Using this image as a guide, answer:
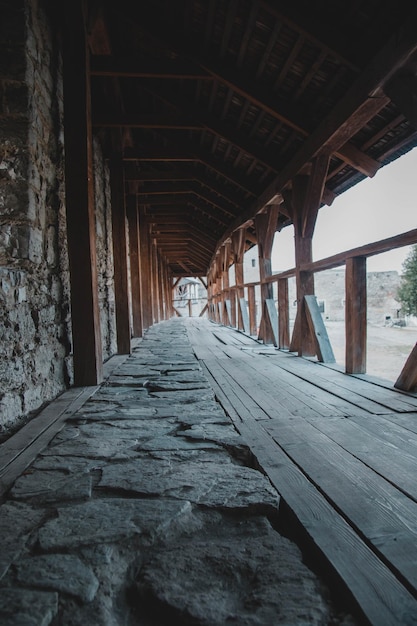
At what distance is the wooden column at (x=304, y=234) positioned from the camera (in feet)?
14.1

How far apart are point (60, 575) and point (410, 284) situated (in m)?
15.8

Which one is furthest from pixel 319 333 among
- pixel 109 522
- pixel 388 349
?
pixel 388 349

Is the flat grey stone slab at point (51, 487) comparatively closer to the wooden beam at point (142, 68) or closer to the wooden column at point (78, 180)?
the wooden column at point (78, 180)

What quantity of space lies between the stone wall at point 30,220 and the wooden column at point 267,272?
12.2ft

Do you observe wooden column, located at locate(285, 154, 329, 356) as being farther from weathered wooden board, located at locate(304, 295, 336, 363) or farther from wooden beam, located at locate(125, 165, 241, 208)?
wooden beam, located at locate(125, 165, 241, 208)

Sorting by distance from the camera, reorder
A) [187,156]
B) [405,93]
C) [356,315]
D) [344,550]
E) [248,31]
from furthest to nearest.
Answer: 1. [187,156]
2. [248,31]
3. [356,315]
4. [405,93]
5. [344,550]

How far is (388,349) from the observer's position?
40.8ft

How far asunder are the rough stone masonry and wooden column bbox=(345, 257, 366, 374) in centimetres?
190

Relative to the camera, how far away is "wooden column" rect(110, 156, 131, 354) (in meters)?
4.79

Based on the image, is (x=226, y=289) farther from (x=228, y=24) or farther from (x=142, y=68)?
(x=228, y=24)

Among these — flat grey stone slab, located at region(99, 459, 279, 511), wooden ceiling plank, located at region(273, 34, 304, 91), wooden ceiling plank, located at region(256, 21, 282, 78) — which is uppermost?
wooden ceiling plank, located at region(256, 21, 282, 78)

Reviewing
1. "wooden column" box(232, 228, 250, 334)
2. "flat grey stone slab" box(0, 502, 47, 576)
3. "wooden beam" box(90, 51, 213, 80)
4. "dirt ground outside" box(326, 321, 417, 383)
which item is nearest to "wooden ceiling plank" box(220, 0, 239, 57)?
"wooden beam" box(90, 51, 213, 80)

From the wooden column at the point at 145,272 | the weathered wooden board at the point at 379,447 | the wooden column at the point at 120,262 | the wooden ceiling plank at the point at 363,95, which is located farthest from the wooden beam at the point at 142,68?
the wooden column at the point at 145,272

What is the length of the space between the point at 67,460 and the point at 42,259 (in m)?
1.50
